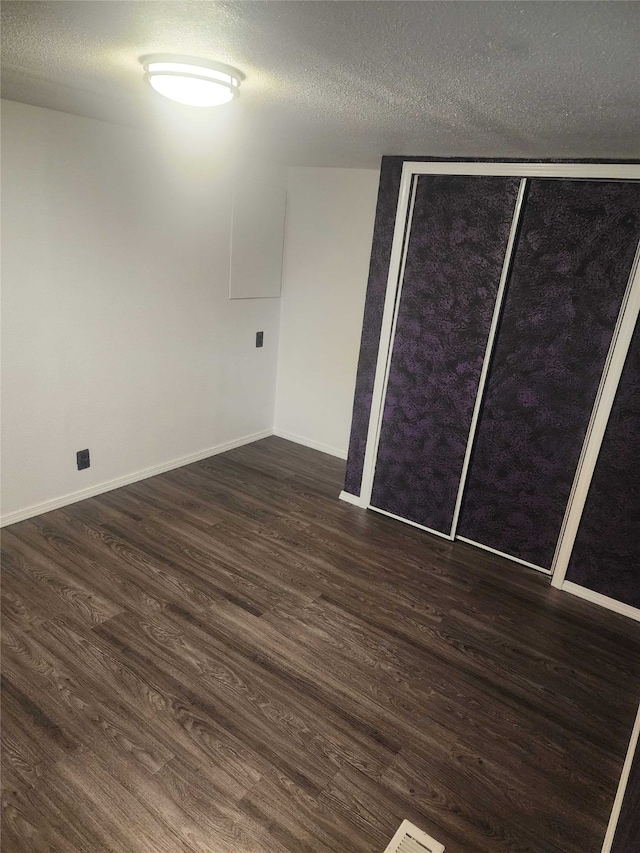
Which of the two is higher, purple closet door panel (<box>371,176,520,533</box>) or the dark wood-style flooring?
purple closet door panel (<box>371,176,520,533</box>)

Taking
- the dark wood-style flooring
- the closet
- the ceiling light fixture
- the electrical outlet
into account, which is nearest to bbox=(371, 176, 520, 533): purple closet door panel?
the closet

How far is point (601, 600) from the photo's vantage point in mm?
2996

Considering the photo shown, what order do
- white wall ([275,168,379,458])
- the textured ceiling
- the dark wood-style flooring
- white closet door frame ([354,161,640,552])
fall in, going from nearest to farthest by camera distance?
the textured ceiling
the dark wood-style flooring
white closet door frame ([354,161,640,552])
white wall ([275,168,379,458])

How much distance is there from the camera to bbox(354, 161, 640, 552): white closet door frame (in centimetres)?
266

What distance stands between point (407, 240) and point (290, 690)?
244cm

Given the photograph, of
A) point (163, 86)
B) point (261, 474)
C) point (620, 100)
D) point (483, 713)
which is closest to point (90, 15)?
point (163, 86)

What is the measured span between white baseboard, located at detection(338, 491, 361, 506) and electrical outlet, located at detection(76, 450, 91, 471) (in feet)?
5.46

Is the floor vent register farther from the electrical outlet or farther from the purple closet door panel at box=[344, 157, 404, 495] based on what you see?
the electrical outlet

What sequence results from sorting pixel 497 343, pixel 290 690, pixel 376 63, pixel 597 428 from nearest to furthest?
pixel 376 63, pixel 290 690, pixel 597 428, pixel 497 343

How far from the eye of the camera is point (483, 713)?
2219mm

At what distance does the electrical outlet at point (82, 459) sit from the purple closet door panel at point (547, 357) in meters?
2.34

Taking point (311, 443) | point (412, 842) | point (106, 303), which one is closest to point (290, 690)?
point (412, 842)

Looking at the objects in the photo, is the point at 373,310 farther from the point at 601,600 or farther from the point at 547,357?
the point at 601,600

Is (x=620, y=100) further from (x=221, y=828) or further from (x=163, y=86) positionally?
(x=221, y=828)
